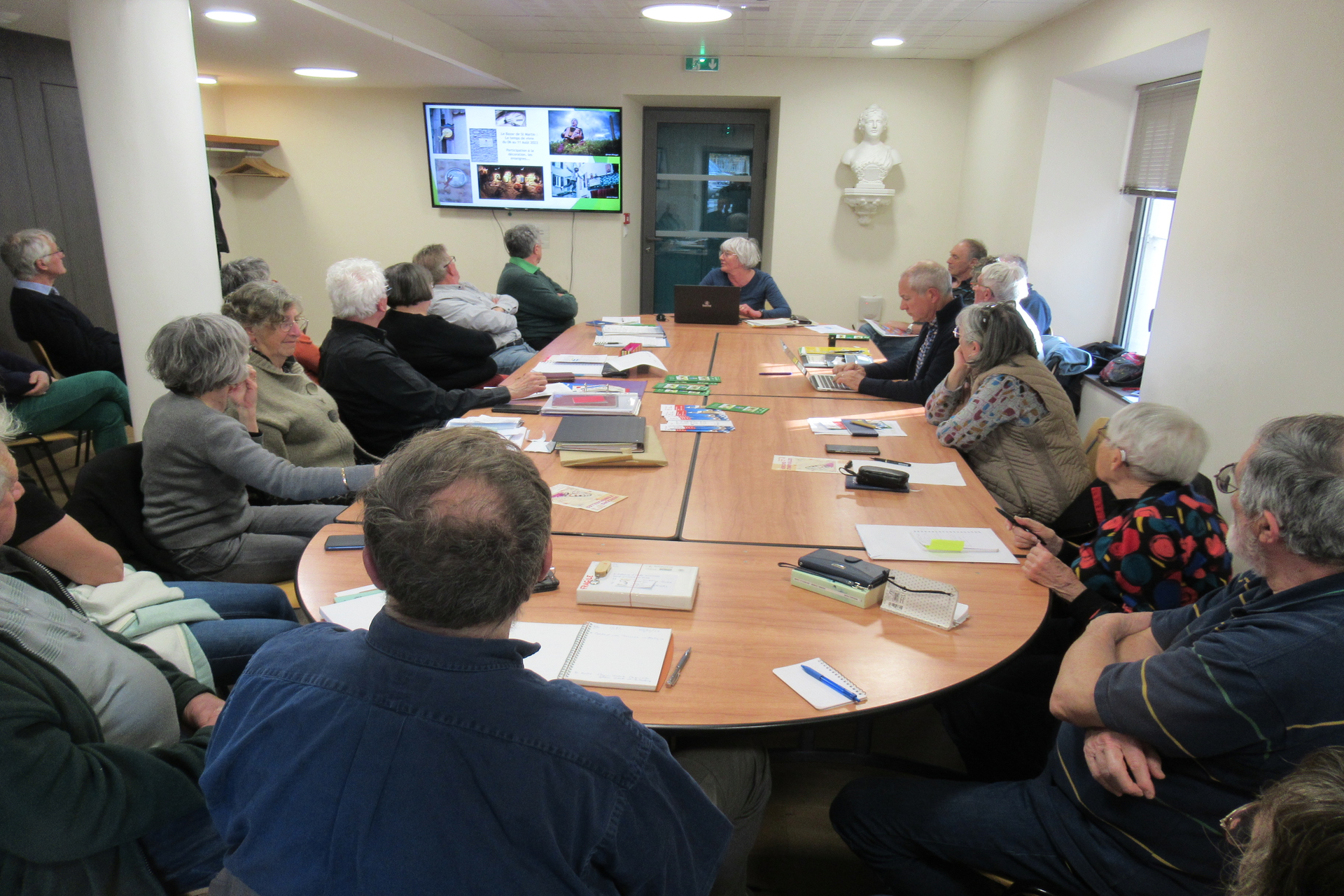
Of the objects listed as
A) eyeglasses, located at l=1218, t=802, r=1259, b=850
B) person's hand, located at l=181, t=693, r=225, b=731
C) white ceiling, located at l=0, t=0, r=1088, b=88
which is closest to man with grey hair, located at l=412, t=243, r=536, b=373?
white ceiling, located at l=0, t=0, r=1088, b=88

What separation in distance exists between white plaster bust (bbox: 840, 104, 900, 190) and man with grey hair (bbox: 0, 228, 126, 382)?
5624mm

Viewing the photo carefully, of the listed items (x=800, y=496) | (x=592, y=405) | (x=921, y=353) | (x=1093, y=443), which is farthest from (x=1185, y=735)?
(x=921, y=353)

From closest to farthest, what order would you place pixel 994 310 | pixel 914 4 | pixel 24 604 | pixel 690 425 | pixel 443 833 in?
pixel 443 833, pixel 24 604, pixel 994 310, pixel 690 425, pixel 914 4

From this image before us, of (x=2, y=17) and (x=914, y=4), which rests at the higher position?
(x=914, y=4)

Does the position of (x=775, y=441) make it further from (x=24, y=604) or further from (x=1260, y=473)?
(x=24, y=604)

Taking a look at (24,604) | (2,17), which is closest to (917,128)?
(2,17)

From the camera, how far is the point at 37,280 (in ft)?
14.3

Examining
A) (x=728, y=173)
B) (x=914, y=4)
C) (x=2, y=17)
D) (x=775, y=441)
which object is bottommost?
(x=775, y=441)

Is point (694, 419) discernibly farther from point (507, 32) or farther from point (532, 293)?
point (507, 32)

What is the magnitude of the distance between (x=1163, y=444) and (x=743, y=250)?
4.20 metres

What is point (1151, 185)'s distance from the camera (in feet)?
16.2

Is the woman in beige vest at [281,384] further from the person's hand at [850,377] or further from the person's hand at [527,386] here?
the person's hand at [850,377]

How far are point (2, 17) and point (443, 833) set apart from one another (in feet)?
17.7

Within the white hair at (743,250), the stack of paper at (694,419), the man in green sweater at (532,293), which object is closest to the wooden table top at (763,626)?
the stack of paper at (694,419)
